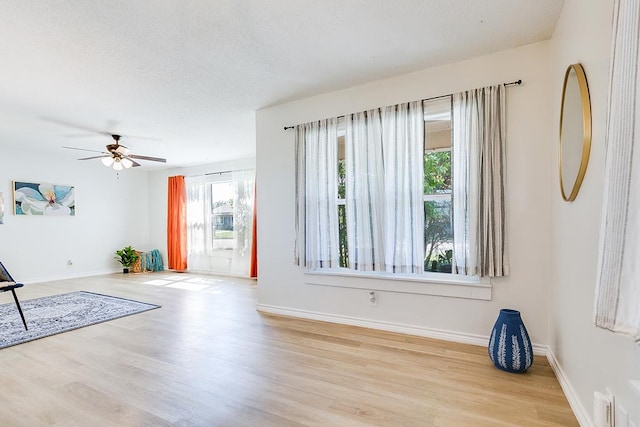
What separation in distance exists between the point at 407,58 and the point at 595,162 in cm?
171

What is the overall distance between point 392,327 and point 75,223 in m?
6.77

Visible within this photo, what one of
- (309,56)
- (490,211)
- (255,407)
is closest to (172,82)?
(309,56)

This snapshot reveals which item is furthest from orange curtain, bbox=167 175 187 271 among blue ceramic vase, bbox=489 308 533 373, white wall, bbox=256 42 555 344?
blue ceramic vase, bbox=489 308 533 373

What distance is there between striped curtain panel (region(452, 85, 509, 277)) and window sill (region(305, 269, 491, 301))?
14 centimetres

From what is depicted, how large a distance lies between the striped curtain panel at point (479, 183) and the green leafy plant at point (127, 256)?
6997 millimetres

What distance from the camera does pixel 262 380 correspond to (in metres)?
2.21

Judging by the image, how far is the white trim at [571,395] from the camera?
1.61m

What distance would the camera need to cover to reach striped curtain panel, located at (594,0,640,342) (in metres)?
0.87

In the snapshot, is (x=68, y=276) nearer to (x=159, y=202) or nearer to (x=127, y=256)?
(x=127, y=256)

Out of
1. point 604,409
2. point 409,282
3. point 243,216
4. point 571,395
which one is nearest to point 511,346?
point 571,395

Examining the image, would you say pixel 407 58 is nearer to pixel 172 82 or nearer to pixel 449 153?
pixel 449 153

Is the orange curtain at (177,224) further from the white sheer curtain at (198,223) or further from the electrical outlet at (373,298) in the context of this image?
the electrical outlet at (373,298)

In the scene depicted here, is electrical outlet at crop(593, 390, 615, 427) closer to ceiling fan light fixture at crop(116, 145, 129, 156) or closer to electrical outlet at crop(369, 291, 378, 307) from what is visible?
electrical outlet at crop(369, 291, 378, 307)

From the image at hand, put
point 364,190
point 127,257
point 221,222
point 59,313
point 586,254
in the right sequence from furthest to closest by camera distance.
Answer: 1. point 127,257
2. point 221,222
3. point 59,313
4. point 364,190
5. point 586,254
